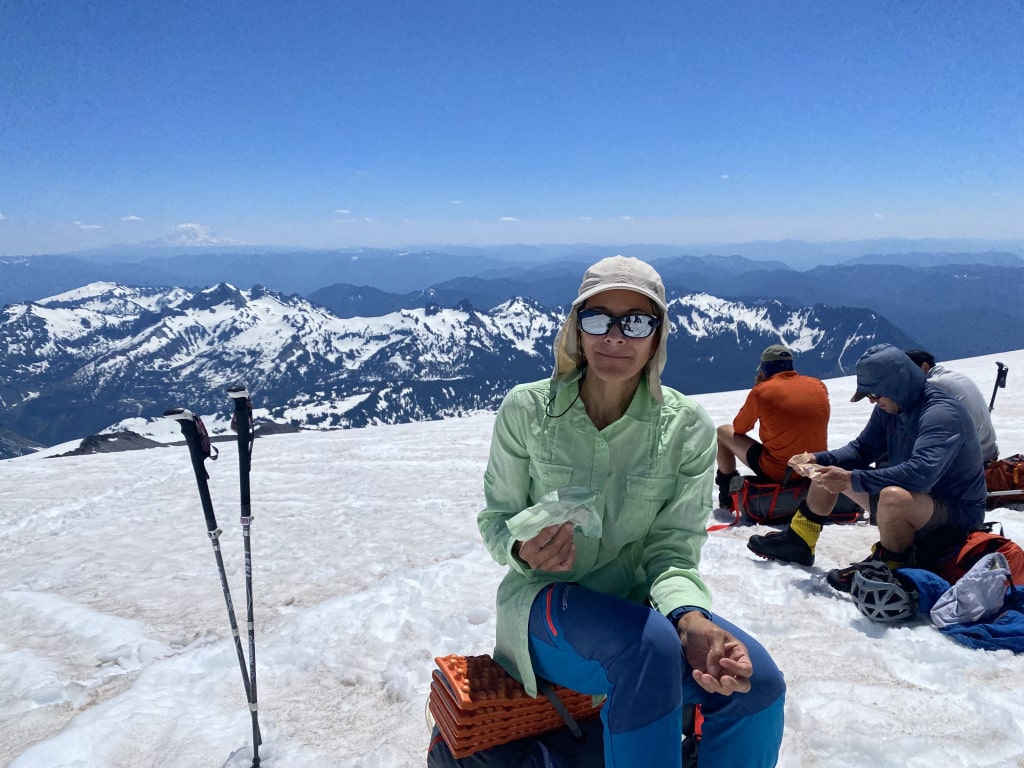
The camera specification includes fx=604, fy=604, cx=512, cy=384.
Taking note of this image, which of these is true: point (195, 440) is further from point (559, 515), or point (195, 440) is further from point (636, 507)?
point (636, 507)

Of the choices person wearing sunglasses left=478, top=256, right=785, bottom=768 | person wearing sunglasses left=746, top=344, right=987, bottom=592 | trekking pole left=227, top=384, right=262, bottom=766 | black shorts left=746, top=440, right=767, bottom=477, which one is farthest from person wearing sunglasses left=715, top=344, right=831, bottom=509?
trekking pole left=227, top=384, right=262, bottom=766

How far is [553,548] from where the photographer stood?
11.1 ft

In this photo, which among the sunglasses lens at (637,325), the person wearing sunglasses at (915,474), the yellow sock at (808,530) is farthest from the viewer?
the yellow sock at (808,530)

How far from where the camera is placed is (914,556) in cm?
633

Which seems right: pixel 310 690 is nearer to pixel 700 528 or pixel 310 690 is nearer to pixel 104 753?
pixel 104 753

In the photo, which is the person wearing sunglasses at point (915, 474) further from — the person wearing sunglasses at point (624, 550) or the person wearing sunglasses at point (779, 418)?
the person wearing sunglasses at point (624, 550)

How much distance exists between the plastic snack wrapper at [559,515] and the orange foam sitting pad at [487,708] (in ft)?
3.58

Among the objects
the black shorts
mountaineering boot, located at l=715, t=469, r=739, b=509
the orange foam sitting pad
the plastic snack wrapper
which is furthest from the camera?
mountaineering boot, located at l=715, t=469, r=739, b=509

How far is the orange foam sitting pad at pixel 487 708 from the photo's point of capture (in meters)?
3.67

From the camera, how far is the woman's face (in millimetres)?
3555

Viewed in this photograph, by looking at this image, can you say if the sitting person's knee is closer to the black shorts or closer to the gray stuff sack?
the gray stuff sack

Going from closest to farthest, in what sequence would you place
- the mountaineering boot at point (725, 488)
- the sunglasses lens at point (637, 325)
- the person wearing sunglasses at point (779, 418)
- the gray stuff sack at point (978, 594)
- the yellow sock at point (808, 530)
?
1. the sunglasses lens at point (637, 325)
2. the gray stuff sack at point (978, 594)
3. the yellow sock at point (808, 530)
4. the person wearing sunglasses at point (779, 418)
5. the mountaineering boot at point (725, 488)

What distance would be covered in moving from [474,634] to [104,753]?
10.3 ft

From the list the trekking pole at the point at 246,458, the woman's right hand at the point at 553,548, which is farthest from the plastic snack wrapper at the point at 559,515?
the trekking pole at the point at 246,458
